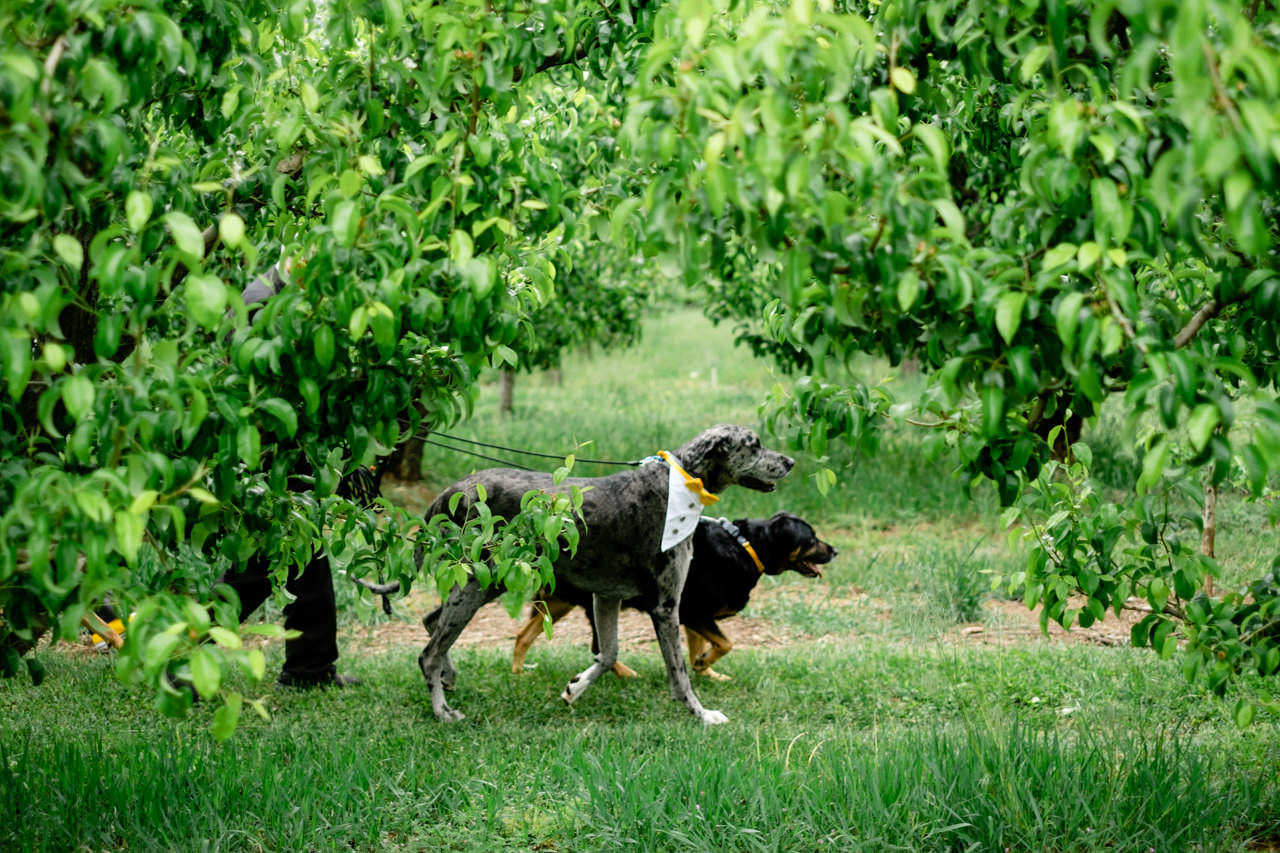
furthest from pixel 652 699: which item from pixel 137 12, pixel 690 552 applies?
pixel 137 12

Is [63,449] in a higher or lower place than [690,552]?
higher

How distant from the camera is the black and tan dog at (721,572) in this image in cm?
603

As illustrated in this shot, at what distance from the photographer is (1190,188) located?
193cm

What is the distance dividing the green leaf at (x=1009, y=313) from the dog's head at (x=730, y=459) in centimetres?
332

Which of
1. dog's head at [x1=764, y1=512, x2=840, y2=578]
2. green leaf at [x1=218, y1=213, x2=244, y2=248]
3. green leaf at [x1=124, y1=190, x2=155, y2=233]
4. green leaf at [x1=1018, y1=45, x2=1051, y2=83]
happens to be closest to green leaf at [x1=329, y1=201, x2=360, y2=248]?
green leaf at [x1=218, y1=213, x2=244, y2=248]

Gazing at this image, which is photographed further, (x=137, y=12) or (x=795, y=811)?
(x=795, y=811)

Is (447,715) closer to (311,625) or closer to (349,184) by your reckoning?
(311,625)

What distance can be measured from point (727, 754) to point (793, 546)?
1.91m

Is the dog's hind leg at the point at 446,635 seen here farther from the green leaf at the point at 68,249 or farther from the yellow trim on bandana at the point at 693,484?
the green leaf at the point at 68,249

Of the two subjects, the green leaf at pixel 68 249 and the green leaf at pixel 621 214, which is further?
the green leaf at pixel 621 214

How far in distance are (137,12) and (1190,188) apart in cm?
202

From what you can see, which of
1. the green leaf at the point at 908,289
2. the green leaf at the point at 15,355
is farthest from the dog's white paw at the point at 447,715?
the green leaf at the point at 908,289

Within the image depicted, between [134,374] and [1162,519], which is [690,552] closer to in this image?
[1162,519]

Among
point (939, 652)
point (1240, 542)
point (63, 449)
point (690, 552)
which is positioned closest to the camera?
point (63, 449)
